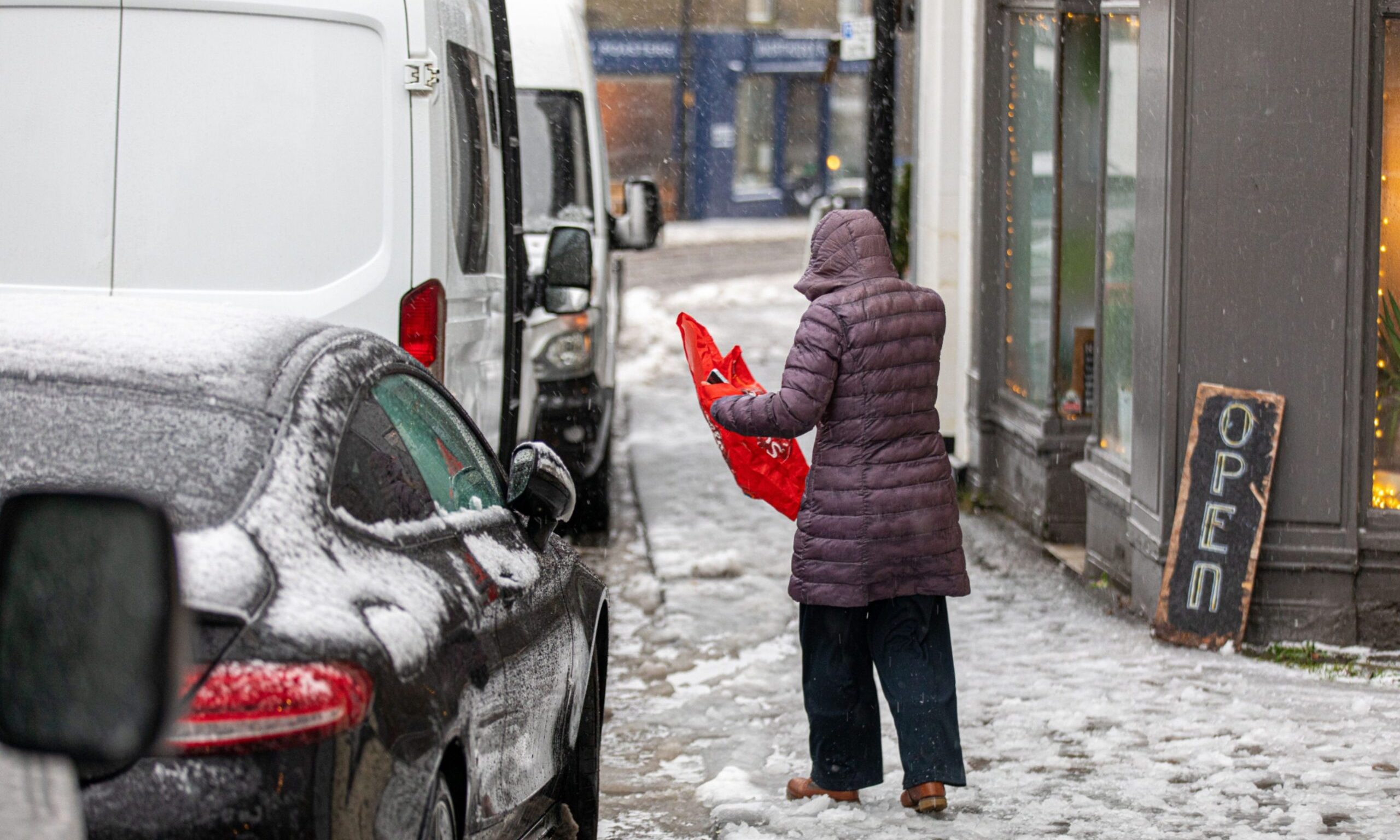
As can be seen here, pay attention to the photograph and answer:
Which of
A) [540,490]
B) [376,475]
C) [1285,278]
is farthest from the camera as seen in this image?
[1285,278]

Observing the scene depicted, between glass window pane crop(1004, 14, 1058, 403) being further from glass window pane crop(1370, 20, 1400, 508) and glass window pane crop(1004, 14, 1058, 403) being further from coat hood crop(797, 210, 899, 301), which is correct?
coat hood crop(797, 210, 899, 301)

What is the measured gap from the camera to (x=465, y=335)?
6762mm

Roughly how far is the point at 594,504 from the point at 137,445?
761 cm

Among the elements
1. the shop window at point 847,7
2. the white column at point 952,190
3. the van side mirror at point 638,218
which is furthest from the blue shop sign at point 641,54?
the white column at point 952,190

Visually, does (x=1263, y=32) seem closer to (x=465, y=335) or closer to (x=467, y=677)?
(x=465, y=335)

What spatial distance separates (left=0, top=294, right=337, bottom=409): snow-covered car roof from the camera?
3346mm

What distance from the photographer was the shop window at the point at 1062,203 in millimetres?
9797

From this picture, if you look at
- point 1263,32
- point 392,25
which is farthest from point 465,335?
point 1263,32

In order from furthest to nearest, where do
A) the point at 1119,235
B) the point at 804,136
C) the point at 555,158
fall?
the point at 804,136 < the point at 555,158 < the point at 1119,235

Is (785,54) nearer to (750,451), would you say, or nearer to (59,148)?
(59,148)

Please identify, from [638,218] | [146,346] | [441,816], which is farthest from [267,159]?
[638,218]

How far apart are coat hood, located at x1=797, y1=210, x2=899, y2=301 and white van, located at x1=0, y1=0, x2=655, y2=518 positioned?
4.75 feet

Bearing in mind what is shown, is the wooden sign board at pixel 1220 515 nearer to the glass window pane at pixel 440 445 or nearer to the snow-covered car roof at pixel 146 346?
the glass window pane at pixel 440 445

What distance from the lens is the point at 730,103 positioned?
39.0 meters
